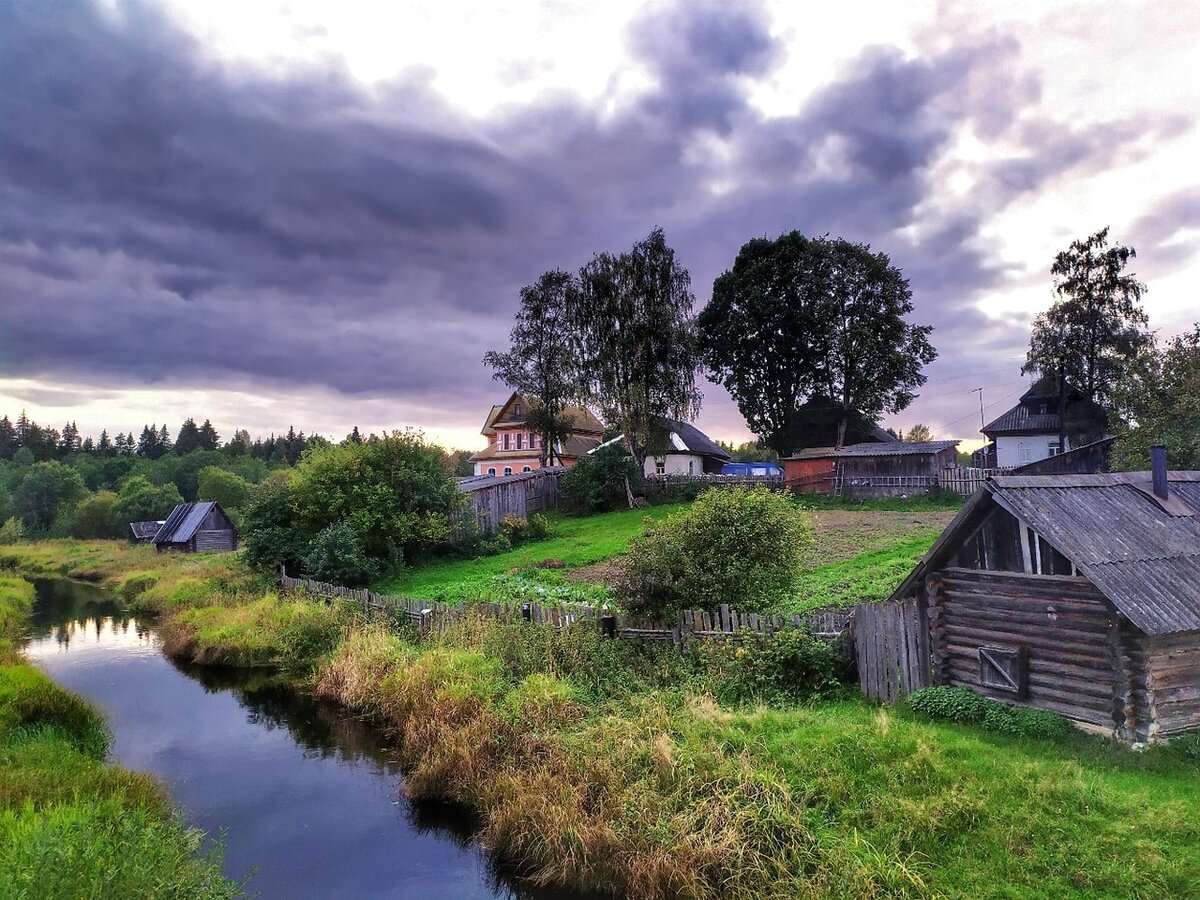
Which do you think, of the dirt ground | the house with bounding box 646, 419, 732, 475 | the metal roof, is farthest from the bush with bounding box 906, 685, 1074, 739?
the house with bounding box 646, 419, 732, 475

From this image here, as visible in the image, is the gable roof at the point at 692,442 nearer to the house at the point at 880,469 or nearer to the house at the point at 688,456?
the house at the point at 688,456

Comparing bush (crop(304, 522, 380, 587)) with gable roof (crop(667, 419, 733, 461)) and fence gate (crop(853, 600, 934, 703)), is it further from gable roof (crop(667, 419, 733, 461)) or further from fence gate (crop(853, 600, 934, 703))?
gable roof (crop(667, 419, 733, 461))

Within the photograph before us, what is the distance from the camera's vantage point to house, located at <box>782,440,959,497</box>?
130 feet

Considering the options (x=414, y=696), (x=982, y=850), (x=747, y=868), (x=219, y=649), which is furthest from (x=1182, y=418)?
(x=219, y=649)

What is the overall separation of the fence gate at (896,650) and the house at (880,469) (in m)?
30.0

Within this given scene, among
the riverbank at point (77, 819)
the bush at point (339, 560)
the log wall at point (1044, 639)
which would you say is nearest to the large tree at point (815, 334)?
the bush at point (339, 560)

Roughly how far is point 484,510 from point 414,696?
20.3 metres

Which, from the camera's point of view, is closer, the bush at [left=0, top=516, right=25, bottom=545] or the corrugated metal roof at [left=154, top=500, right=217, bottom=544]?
the corrugated metal roof at [left=154, top=500, right=217, bottom=544]

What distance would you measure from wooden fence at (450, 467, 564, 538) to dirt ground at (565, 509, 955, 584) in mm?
8469

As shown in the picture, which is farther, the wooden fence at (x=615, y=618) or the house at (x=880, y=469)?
the house at (x=880, y=469)

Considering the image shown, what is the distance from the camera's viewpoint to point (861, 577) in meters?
20.2

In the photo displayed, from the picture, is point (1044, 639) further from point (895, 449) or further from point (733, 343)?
point (733, 343)

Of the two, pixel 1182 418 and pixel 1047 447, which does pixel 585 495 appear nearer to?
pixel 1182 418

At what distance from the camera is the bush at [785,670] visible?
12.3 metres
